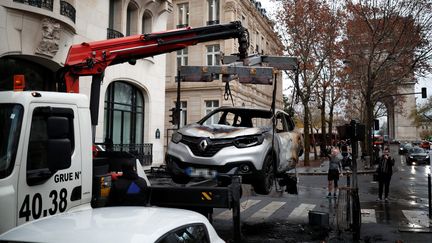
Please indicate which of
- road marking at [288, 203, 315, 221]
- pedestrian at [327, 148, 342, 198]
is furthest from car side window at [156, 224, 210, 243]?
pedestrian at [327, 148, 342, 198]

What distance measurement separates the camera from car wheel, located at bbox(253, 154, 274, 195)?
661cm

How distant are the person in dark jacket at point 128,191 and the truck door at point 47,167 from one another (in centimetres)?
62

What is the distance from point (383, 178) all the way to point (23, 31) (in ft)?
45.0

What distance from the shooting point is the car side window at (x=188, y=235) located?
3.16 meters

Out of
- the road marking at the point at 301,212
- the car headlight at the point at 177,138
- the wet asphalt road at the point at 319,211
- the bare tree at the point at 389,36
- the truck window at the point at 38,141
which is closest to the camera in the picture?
the truck window at the point at 38,141

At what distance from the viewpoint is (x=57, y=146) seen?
163 inches

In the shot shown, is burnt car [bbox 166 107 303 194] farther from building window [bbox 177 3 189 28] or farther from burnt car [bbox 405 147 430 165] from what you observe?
burnt car [bbox 405 147 430 165]

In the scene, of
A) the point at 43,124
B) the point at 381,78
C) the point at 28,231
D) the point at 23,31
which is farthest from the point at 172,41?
the point at 381,78

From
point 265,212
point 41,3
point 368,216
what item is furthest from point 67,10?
point 368,216

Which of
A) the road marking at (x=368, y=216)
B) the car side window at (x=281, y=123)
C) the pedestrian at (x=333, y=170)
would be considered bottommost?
the road marking at (x=368, y=216)

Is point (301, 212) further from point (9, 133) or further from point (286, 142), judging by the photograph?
point (9, 133)

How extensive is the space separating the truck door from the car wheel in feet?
9.91

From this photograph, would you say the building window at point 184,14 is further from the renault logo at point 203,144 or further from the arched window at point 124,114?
the renault logo at point 203,144

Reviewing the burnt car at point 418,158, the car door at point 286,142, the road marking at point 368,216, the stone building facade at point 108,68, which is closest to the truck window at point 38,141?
the stone building facade at point 108,68
